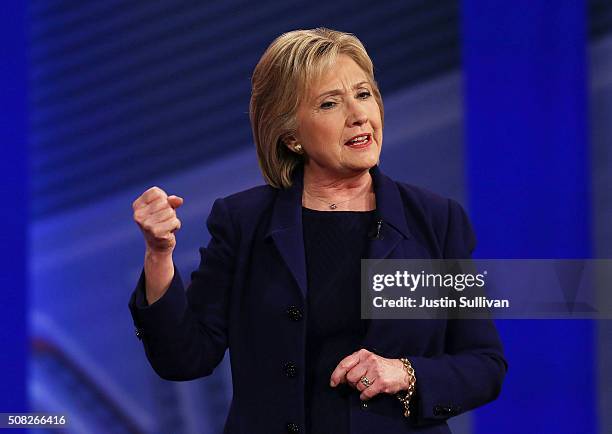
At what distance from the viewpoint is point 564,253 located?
2.87m

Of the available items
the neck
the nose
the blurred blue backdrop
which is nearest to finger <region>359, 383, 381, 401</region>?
the neck

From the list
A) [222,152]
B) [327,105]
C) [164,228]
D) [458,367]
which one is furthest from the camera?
[222,152]

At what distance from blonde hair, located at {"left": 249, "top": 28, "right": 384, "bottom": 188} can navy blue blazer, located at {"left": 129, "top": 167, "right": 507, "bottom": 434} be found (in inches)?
3.6

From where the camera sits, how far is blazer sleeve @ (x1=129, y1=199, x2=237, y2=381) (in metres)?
1.67

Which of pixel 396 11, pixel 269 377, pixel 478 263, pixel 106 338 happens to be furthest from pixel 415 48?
pixel 269 377

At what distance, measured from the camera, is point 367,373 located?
63.1 inches

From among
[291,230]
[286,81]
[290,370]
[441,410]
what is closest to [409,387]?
[441,410]

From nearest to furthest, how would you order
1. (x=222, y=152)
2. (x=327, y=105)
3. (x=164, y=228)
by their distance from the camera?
(x=164, y=228), (x=327, y=105), (x=222, y=152)

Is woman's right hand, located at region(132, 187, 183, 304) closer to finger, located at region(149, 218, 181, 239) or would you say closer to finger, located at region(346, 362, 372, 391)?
finger, located at region(149, 218, 181, 239)

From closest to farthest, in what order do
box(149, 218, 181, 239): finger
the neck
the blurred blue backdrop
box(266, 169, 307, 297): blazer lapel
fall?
box(149, 218, 181, 239): finger → box(266, 169, 307, 297): blazer lapel → the neck → the blurred blue backdrop

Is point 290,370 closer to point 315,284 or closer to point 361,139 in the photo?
point 315,284

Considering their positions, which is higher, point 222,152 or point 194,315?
point 222,152

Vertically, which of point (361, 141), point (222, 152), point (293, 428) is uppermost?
point (222, 152)

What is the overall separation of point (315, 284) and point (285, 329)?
95 mm
